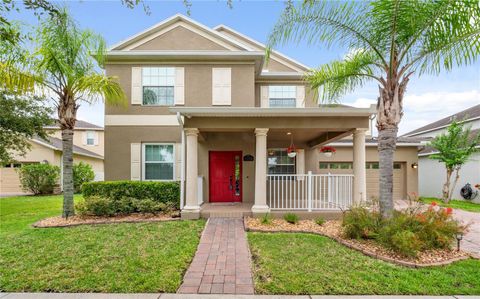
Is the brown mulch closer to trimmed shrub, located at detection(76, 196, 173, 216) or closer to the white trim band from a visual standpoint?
trimmed shrub, located at detection(76, 196, 173, 216)

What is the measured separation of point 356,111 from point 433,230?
3.89 metres

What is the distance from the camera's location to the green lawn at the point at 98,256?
4.17 metres

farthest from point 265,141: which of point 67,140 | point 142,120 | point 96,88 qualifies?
point 67,140

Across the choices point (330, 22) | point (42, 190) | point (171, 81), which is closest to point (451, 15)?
point (330, 22)

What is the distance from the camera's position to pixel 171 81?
1081 centimetres

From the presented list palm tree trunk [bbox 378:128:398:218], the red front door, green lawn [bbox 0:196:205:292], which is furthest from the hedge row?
palm tree trunk [bbox 378:128:398:218]

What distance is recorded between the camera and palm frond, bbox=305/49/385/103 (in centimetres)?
674

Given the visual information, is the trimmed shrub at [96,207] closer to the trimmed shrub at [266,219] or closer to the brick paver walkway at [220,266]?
the brick paver walkway at [220,266]

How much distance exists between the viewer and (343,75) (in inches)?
279

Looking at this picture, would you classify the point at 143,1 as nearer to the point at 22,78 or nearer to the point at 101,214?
the point at 22,78

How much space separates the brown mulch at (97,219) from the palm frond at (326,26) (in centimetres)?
645

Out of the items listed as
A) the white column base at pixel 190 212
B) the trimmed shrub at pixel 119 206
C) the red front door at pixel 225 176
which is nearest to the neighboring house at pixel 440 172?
the red front door at pixel 225 176

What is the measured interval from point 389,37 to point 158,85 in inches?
332

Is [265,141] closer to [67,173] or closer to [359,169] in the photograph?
[359,169]
